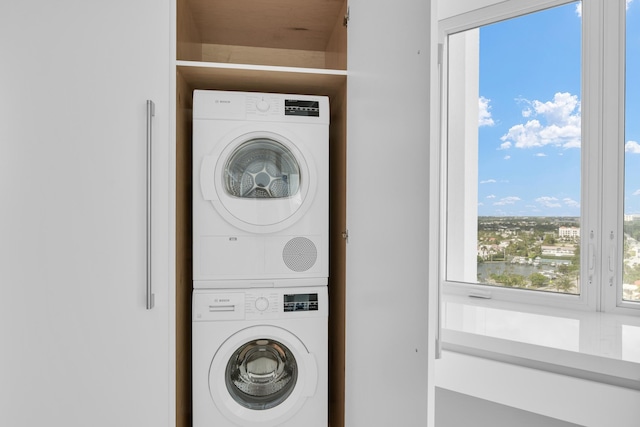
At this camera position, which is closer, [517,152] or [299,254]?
[299,254]

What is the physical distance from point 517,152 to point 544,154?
118 mm

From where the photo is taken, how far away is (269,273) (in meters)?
1.69

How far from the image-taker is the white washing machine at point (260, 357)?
1.62 meters

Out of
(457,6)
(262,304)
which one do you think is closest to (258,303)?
(262,304)

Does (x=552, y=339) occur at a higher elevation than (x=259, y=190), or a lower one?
lower

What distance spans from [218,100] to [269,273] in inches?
29.4

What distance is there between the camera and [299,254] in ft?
5.60

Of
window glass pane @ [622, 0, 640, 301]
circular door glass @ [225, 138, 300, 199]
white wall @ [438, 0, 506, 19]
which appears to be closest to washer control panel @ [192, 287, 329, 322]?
circular door glass @ [225, 138, 300, 199]

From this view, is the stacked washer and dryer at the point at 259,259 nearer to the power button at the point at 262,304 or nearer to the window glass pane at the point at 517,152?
the power button at the point at 262,304

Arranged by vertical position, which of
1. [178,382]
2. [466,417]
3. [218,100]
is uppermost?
[218,100]

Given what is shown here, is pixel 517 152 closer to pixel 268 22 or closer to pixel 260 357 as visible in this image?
pixel 268 22

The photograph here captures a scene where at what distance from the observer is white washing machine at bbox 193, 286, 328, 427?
5.31 feet
